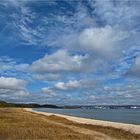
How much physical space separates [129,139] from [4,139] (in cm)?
1095

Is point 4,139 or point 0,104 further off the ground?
point 0,104

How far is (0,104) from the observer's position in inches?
7859

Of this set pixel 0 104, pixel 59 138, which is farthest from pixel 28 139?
pixel 0 104

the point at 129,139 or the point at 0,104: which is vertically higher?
the point at 0,104

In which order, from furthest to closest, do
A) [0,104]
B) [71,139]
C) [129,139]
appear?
[0,104], [129,139], [71,139]

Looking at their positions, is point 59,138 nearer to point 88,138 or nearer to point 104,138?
point 88,138

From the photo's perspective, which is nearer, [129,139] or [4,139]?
[4,139]

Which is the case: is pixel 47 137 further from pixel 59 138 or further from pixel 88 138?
pixel 88 138

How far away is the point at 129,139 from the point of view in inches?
1084

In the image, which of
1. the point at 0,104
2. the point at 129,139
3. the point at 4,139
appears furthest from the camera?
the point at 0,104

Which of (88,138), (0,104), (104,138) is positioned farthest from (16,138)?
(0,104)

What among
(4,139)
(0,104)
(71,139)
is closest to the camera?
(4,139)

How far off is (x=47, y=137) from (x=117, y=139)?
6.01m

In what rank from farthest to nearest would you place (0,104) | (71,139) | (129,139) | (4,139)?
1. (0,104)
2. (129,139)
3. (71,139)
4. (4,139)
